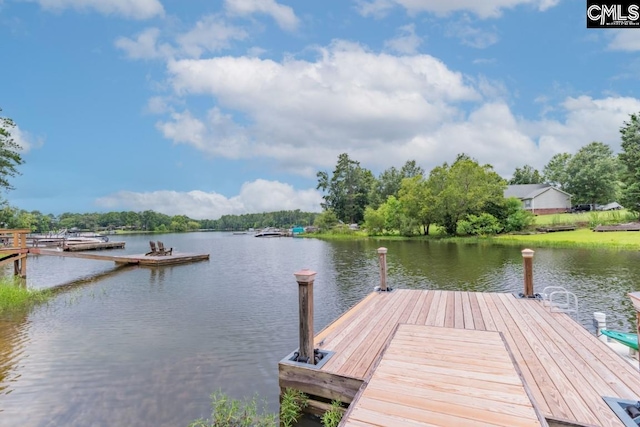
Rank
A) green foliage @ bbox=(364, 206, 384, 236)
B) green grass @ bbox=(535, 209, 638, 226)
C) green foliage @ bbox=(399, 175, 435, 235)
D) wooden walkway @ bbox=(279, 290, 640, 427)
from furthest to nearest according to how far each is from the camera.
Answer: green foliage @ bbox=(364, 206, 384, 236) < green foliage @ bbox=(399, 175, 435, 235) < green grass @ bbox=(535, 209, 638, 226) < wooden walkway @ bbox=(279, 290, 640, 427)

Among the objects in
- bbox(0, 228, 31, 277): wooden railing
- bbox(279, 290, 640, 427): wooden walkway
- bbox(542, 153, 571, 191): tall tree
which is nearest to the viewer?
bbox(279, 290, 640, 427): wooden walkway

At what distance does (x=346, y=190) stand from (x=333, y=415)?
203ft

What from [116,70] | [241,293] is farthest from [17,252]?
[241,293]

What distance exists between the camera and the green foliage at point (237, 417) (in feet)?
12.7

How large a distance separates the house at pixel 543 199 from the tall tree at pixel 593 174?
2723mm

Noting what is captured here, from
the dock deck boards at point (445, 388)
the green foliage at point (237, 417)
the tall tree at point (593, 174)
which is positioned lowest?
the green foliage at point (237, 417)

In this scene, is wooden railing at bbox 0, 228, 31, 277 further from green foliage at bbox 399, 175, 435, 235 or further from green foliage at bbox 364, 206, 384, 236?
green foliage at bbox 364, 206, 384, 236

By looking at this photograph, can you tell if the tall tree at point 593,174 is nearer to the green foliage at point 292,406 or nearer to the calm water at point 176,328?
the calm water at point 176,328

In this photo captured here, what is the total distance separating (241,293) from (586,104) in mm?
27684

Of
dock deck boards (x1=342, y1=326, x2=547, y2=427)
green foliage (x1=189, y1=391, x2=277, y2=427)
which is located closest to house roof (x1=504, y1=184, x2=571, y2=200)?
dock deck boards (x1=342, y1=326, x2=547, y2=427)

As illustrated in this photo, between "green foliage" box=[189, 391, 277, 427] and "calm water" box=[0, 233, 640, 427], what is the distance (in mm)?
261

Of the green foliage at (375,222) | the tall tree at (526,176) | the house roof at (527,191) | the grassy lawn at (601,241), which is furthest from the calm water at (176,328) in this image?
the tall tree at (526,176)

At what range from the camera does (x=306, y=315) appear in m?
3.98

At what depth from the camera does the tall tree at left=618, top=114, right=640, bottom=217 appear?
28.1m
